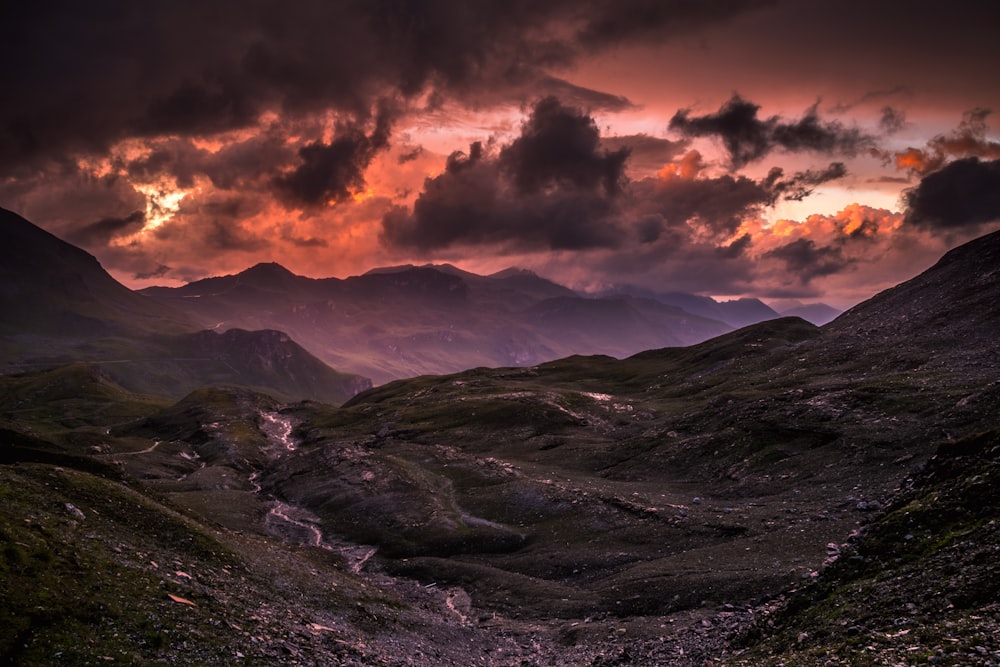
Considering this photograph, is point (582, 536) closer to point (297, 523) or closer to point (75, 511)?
point (297, 523)

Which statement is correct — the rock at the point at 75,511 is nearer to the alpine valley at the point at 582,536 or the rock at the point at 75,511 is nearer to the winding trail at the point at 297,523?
the alpine valley at the point at 582,536

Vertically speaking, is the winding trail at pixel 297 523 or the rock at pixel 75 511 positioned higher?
the rock at pixel 75 511

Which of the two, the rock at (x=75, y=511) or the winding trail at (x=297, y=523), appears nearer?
the rock at (x=75, y=511)

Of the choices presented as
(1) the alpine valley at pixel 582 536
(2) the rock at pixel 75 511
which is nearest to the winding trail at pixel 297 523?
(1) the alpine valley at pixel 582 536

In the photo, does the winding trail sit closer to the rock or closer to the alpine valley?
the alpine valley

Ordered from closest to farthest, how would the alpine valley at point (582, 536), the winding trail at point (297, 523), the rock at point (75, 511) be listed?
the alpine valley at point (582, 536)
the rock at point (75, 511)
the winding trail at point (297, 523)

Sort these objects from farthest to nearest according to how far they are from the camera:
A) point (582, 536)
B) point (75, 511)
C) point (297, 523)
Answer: point (297, 523) < point (582, 536) < point (75, 511)

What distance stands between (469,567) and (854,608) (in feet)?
183

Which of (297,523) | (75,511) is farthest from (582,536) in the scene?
(75,511)

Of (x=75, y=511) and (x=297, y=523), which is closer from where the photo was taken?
(x=75, y=511)

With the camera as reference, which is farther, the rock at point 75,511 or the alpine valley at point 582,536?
the rock at point 75,511

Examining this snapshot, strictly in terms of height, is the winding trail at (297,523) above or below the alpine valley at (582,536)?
below

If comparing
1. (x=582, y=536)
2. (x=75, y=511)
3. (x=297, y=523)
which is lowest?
(x=297, y=523)

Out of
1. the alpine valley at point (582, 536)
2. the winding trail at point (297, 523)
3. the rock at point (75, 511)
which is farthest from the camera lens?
the winding trail at point (297, 523)
